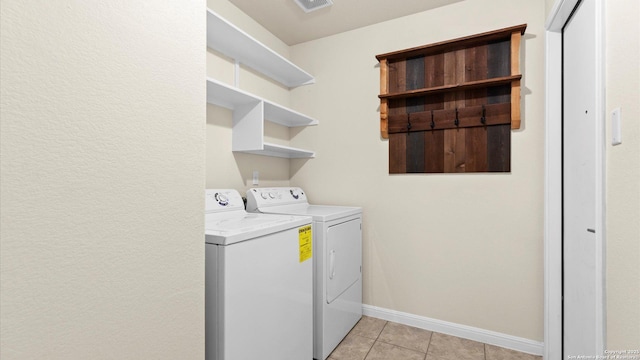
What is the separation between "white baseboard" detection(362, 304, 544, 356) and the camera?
1.96 metres

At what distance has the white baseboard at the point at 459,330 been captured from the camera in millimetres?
1958

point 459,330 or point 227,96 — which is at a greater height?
point 227,96

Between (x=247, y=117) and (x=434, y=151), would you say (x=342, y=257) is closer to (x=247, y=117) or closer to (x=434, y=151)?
(x=434, y=151)

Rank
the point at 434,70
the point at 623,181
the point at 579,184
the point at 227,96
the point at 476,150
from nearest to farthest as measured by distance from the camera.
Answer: the point at 623,181 → the point at 579,184 → the point at 227,96 → the point at 476,150 → the point at 434,70

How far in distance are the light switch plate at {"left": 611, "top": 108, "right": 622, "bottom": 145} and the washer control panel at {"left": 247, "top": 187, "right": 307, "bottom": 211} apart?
5.97 ft

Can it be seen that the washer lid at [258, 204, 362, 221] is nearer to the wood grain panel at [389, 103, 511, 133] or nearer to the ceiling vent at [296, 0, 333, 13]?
the wood grain panel at [389, 103, 511, 133]

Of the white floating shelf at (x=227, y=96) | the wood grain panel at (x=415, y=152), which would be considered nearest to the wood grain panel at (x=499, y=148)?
the wood grain panel at (x=415, y=152)

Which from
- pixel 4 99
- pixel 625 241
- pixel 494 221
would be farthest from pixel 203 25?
pixel 494 221

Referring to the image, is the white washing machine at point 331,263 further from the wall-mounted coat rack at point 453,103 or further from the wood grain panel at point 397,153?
the wall-mounted coat rack at point 453,103

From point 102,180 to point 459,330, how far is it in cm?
235

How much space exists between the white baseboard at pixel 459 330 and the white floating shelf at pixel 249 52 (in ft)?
6.77

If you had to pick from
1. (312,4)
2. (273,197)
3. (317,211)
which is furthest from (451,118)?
(273,197)

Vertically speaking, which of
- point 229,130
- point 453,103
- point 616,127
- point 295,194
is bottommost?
point 295,194

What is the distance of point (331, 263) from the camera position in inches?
75.1
